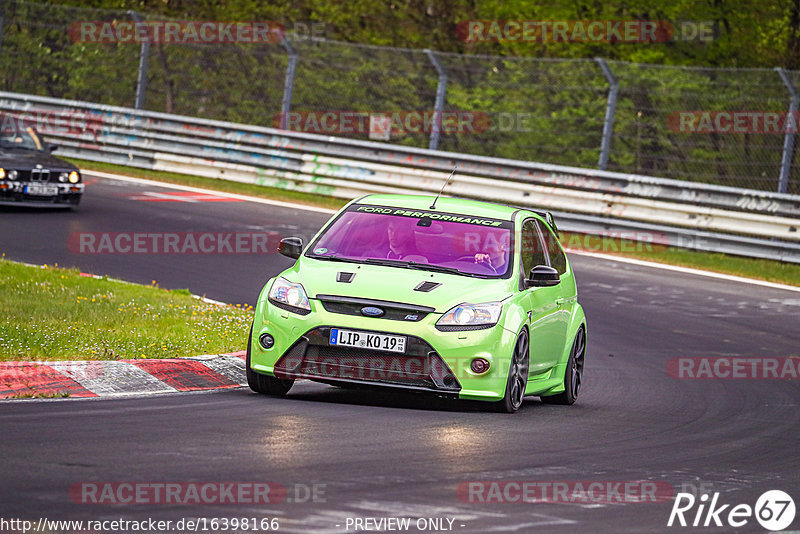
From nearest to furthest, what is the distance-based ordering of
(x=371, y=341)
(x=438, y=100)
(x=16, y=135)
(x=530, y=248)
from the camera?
1. (x=371, y=341)
2. (x=530, y=248)
3. (x=16, y=135)
4. (x=438, y=100)

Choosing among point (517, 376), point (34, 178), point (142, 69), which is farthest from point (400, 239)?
point (142, 69)

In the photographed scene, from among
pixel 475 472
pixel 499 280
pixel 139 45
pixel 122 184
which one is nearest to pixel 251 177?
pixel 122 184

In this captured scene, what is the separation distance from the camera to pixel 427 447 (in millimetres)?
8086

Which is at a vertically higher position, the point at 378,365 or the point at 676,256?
the point at 378,365

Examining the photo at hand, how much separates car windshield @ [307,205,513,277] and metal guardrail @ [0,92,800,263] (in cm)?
1117

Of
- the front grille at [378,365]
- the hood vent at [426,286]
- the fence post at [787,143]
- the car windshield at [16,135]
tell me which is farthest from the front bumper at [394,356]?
the car windshield at [16,135]

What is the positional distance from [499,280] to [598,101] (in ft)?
47.4

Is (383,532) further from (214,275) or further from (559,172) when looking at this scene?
(559,172)

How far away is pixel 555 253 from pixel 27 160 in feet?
37.5

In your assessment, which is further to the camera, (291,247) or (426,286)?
(291,247)

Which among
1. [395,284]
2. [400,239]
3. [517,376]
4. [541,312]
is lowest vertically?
[517,376]

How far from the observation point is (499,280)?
10055 millimetres

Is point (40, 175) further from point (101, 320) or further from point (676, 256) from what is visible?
point (676, 256)

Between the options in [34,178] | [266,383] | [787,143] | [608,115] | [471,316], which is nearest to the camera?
[471,316]
